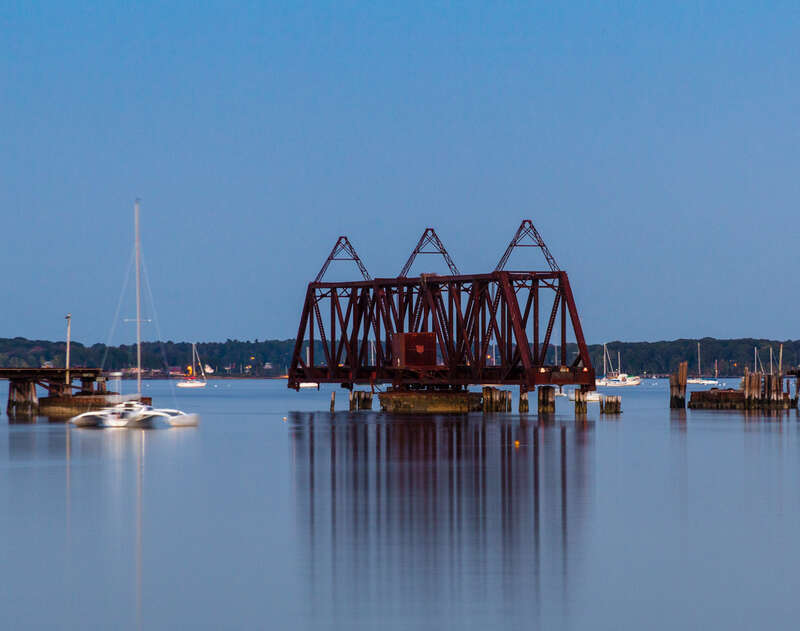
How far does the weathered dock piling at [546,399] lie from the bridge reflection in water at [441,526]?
161 feet

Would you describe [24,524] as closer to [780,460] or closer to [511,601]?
[511,601]

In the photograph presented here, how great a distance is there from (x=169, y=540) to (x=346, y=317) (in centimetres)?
10158

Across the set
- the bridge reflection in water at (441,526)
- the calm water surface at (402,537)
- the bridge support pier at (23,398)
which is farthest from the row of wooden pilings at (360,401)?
the calm water surface at (402,537)

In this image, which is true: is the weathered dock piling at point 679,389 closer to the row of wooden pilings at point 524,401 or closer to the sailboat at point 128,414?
the row of wooden pilings at point 524,401

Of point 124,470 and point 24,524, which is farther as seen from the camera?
point 124,470

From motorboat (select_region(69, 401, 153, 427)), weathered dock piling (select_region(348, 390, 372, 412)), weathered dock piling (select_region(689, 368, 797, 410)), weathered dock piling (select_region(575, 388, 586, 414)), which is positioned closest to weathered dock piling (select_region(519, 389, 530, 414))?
weathered dock piling (select_region(575, 388, 586, 414))

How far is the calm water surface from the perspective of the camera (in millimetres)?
29359

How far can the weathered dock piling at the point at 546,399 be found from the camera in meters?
132

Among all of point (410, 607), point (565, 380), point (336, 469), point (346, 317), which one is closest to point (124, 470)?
point (336, 469)

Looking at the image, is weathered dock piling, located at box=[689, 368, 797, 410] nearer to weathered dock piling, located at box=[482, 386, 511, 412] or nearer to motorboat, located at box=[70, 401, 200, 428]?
weathered dock piling, located at box=[482, 386, 511, 412]

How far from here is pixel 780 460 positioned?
235 feet

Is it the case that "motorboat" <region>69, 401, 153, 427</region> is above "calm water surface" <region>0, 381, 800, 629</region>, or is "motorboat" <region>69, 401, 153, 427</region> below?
above

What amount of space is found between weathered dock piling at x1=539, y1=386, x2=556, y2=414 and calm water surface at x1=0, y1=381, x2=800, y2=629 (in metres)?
51.5

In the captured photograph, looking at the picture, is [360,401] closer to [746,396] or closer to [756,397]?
[746,396]
